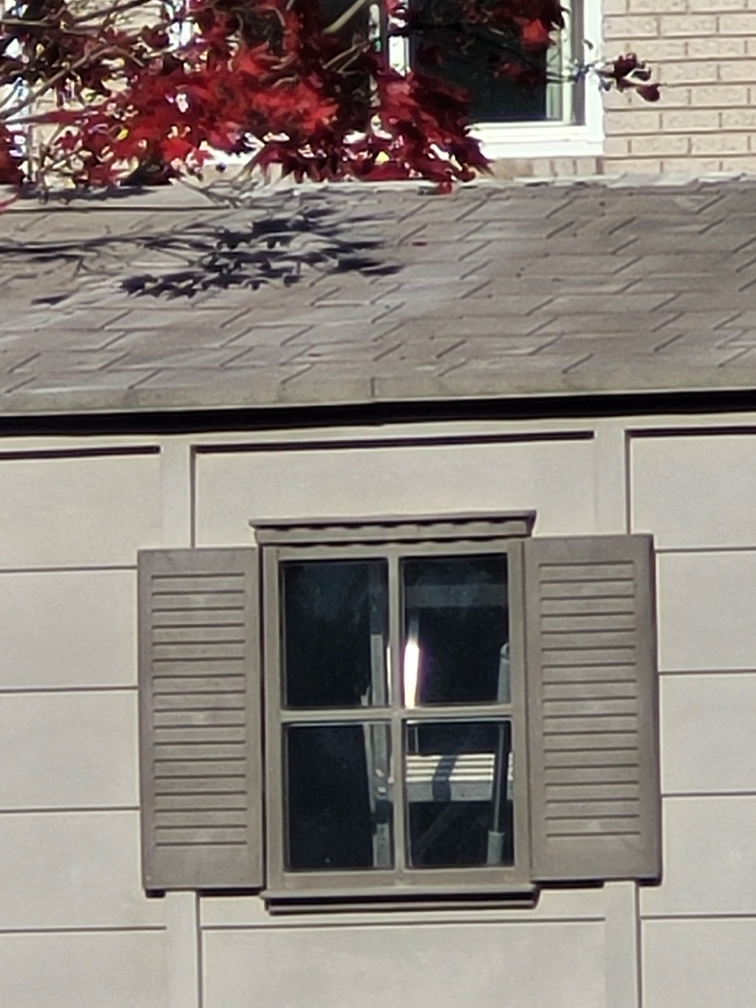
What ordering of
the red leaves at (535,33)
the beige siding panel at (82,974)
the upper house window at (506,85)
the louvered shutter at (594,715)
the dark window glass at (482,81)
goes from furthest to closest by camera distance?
the upper house window at (506,85)
the dark window glass at (482,81)
the red leaves at (535,33)
the beige siding panel at (82,974)
the louvered shutter at (594,715)

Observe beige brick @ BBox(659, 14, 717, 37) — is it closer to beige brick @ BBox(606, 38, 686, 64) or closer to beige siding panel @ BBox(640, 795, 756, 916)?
beige brick @ BBox(606, 38, 686, 64)

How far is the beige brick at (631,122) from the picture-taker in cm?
1038

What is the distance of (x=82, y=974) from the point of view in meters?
6.67

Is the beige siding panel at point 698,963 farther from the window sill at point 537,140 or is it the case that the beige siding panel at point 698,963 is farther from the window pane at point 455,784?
the window sill at point 537,140

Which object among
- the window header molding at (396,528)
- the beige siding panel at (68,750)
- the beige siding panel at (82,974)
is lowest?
the beige siding panel at (82,974)

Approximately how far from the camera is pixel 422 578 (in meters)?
6.75

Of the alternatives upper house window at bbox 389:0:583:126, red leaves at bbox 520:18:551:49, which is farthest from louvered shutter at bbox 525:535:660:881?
upper house window at bbox 389:0:583:126

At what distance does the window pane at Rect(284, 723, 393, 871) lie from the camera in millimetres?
6727

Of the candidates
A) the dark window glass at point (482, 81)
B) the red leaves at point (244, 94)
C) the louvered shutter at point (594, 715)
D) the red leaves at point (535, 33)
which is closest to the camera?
the louvered shutter at point (594, 715)

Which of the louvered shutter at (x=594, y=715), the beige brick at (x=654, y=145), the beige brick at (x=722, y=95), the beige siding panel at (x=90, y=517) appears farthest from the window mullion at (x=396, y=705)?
the beige brick at (x=722, y=95)

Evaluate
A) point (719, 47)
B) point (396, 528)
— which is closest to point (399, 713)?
point (396, 528)

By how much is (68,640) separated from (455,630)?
103cm

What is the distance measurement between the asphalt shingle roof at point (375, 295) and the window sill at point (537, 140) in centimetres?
245

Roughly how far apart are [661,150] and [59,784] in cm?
470
